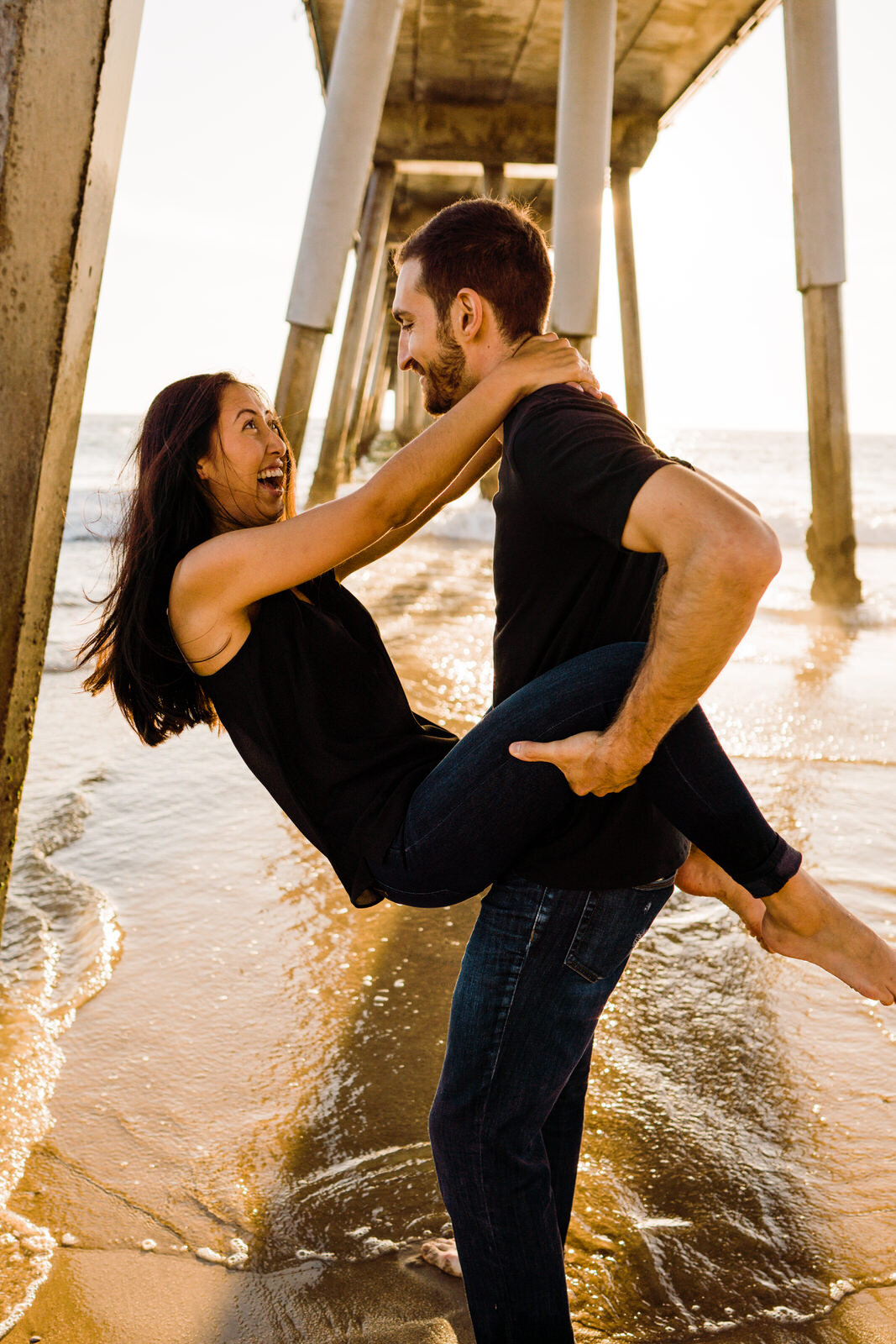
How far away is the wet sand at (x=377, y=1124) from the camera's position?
6.15 feet

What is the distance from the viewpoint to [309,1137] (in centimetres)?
235

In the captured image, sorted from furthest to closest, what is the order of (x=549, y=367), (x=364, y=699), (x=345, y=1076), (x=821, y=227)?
1. (x=821, y=227)
2. (x=345, y=1076)
3. (x=364, y=699)
4. (x=549, y=367)

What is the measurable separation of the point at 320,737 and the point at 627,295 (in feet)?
52.7

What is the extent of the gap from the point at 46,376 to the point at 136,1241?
5.33ft

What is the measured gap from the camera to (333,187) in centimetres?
867

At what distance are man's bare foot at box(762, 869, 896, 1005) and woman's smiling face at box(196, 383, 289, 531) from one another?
116cm

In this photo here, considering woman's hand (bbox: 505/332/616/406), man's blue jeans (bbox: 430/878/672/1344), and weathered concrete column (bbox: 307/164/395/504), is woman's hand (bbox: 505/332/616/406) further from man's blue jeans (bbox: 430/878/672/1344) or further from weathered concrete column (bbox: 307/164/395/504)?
weathered concrete column (bbox: 307/164/395/504)

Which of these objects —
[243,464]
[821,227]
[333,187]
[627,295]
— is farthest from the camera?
[627,295]

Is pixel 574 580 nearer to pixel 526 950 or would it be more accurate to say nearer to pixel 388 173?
pixel 526 950

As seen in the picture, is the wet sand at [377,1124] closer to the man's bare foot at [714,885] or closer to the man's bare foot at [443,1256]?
the man's bare foot at [443,1256]

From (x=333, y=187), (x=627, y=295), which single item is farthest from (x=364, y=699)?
(x=627, y=295)

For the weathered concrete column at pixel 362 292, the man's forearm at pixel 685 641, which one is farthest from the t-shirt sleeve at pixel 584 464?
the weathered concrete column at pixel 362 292

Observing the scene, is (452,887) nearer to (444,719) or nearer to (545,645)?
(545,645)

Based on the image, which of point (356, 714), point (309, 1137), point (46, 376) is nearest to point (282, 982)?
point (309, 1137)
